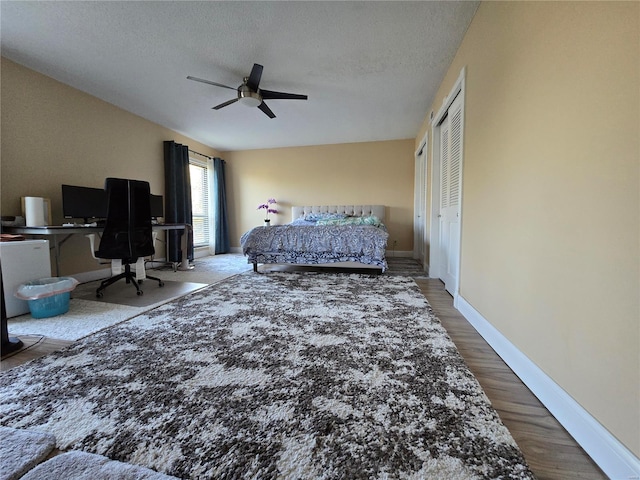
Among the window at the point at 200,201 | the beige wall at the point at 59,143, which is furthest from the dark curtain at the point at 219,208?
the beige wall at the point at 59,143

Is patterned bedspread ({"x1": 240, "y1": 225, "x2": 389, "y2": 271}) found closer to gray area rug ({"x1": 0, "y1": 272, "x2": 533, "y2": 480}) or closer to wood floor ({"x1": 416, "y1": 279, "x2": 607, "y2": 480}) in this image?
gray area rug ({"x1": 0, "y1": 272, "x2": 533, "y2": 480})

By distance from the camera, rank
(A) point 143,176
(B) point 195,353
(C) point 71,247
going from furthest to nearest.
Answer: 1. (A) point 143,176
2. (C) point 71,247
3. (B) point 195,353

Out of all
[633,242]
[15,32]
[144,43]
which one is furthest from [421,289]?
Result: [15,32]

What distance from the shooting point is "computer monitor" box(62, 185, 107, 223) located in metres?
2.80

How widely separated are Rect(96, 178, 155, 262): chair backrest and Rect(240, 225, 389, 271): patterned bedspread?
133 centimetres

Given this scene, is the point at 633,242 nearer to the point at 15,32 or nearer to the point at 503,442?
the point at 503,442

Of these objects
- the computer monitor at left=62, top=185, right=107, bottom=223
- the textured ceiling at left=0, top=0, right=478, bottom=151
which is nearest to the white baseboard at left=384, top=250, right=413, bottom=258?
the textured ceiling at left=0, top=0, right=478, bottom=151

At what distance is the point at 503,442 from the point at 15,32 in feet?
13.9

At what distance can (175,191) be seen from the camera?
4398 millimetres

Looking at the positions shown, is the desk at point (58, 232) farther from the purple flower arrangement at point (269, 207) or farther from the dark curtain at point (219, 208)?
the purple flower arrangement at point (269, 207)

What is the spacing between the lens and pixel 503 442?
34.2 inches

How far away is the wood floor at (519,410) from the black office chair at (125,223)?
1.03 meters

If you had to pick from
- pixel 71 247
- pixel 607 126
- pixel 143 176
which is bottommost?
pixel 71 247

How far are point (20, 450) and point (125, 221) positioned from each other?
2.20m
